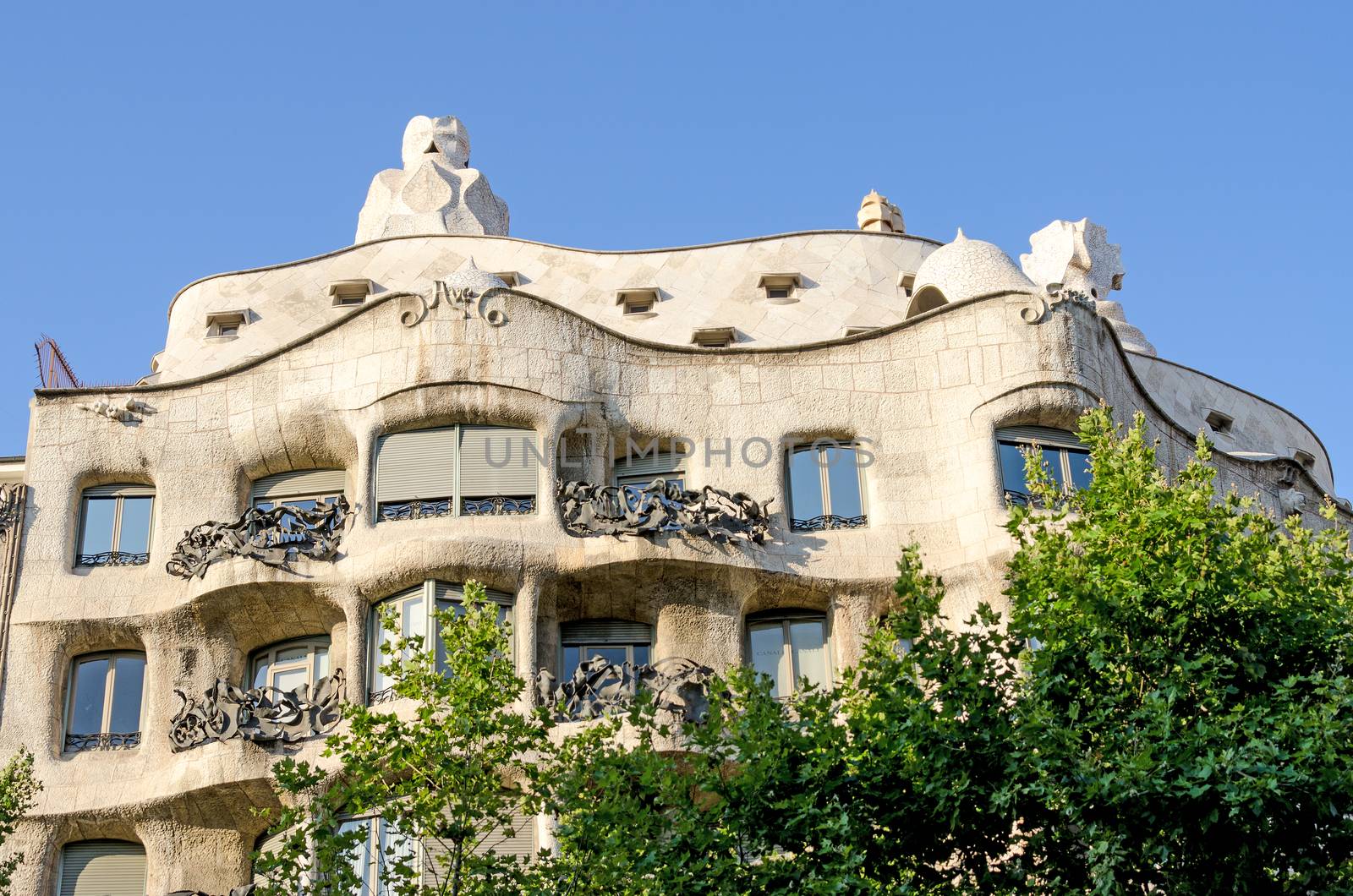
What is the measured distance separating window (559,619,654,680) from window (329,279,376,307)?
668 cm

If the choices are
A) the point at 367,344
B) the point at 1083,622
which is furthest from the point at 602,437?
the point at 1083,622

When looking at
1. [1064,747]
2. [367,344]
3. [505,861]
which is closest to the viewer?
[1064,747]

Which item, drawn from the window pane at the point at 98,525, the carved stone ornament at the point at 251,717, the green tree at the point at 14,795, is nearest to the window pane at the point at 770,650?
the carved stone ornament at the point at 251,717

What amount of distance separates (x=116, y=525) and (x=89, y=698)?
2.21 meters

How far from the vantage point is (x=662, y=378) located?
26500mm

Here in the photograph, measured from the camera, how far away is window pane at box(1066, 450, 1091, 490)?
84.9 ft

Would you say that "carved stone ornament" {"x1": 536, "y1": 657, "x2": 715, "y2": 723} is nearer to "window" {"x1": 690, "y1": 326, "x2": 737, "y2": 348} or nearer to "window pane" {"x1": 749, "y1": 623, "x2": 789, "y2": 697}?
"window pane" {"x1": 749, "y1": 623, "x2": 789, "y2": 697}

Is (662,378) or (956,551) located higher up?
(662,378)

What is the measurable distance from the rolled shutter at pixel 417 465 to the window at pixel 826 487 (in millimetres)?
4181

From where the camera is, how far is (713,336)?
94.3 feet

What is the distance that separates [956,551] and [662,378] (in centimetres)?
428

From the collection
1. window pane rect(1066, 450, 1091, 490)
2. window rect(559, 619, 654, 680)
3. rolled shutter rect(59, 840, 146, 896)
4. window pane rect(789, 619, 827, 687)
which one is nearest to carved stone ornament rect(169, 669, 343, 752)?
rolled shutter rect(59, 840, 146, 896)

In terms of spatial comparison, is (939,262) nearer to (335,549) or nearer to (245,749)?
(335,549)

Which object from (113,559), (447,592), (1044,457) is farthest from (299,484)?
(1044,457)
